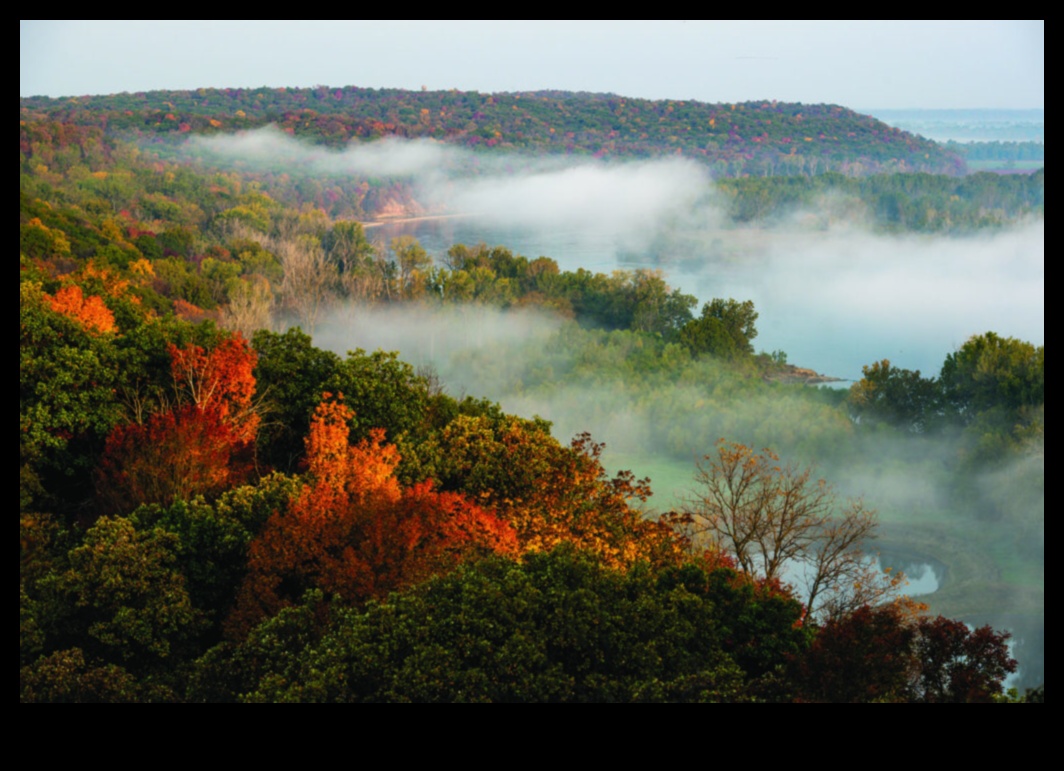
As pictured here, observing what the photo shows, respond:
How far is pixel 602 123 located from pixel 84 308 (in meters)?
154

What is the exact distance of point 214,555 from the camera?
52.3 feet

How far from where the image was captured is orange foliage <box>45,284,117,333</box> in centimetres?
2380

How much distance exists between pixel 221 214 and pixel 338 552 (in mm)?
78354

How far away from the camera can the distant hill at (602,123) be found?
157875 mm

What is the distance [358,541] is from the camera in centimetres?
1591

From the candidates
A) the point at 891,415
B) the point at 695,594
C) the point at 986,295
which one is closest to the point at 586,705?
the point at 695,594

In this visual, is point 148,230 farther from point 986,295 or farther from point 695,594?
point 986,295

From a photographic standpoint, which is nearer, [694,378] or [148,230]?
[694,378]

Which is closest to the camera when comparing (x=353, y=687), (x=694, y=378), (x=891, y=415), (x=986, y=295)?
(x=353, y=687)

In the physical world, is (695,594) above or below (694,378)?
above

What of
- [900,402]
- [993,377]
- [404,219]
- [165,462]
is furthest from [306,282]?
[404,219]

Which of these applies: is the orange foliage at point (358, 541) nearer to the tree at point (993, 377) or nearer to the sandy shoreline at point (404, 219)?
the tree at point (993, 377)

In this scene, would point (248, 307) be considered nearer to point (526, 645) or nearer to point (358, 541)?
point (358, 541)

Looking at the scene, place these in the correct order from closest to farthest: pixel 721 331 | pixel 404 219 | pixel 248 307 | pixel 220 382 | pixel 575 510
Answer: pixel 575 510 < pixel 220 382 < pixel 248 307 < pixel 721 331 < pixel 404 219
